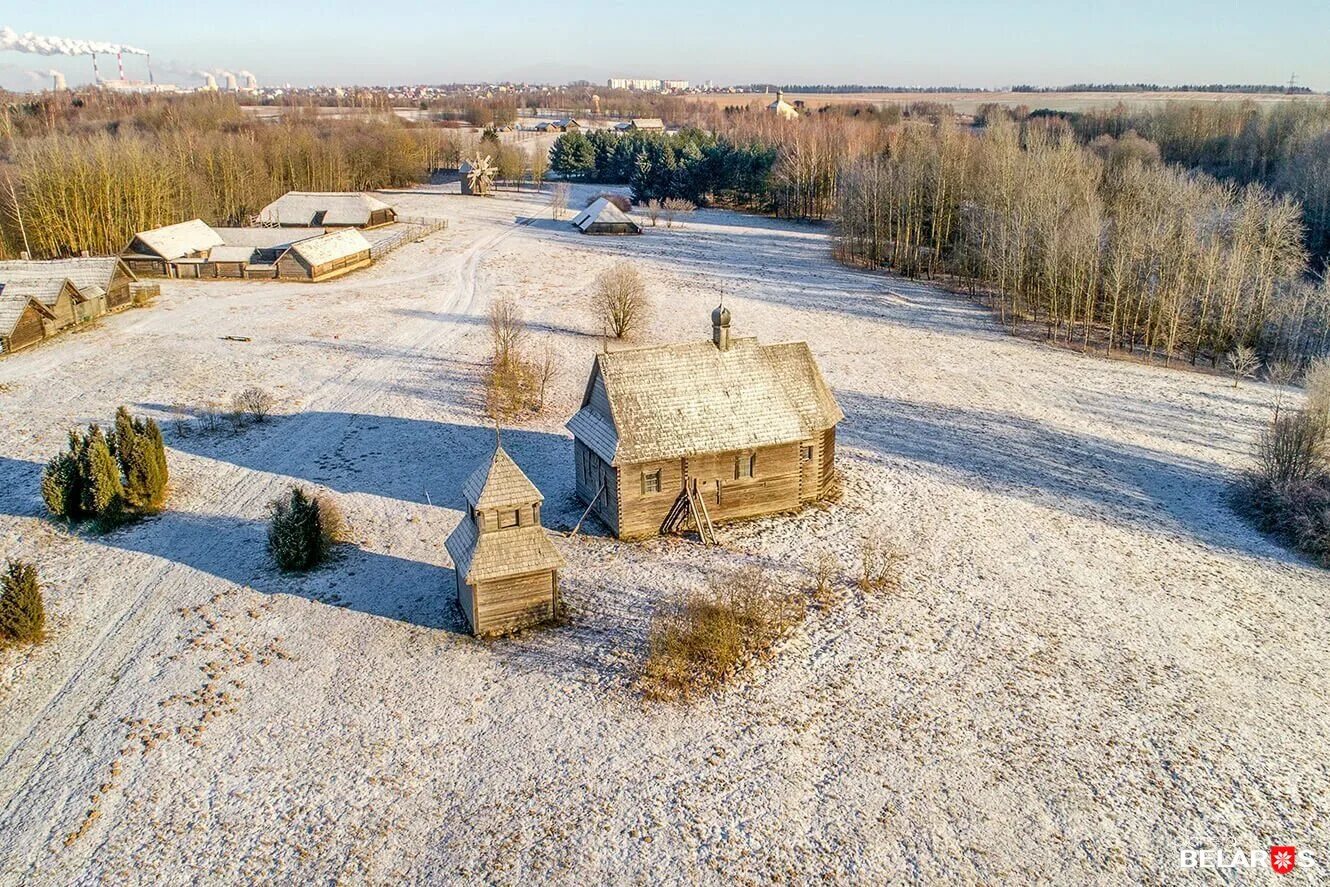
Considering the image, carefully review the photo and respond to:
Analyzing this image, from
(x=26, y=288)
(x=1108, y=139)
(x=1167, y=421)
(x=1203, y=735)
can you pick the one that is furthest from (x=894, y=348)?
(x=1108, y=139)

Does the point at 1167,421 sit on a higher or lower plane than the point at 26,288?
lower

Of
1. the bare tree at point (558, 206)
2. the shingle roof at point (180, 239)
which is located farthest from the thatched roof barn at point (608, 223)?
the shingle roof at point (180, 239)

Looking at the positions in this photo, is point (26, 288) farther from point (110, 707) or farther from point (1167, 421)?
point (1167, 421)

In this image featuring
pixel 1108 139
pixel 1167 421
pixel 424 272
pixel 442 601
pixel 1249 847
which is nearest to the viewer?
pixel 1249 847

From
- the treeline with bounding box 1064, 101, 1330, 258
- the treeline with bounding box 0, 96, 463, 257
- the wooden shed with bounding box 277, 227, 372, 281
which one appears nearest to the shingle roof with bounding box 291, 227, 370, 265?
the wooden shed with bounding box 277, 227, 372, 281

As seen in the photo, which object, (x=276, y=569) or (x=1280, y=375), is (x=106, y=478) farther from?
(x=1280, y=375)

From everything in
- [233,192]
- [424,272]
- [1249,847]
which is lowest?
[1249,847]

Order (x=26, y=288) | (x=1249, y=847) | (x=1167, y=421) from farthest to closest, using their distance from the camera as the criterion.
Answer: (x=26, y=288), (x=1167, y=421), (x=1249, y=847)

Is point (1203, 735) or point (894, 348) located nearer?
point (1203, 735)

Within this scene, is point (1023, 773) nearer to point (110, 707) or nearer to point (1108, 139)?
point (110, 707)
